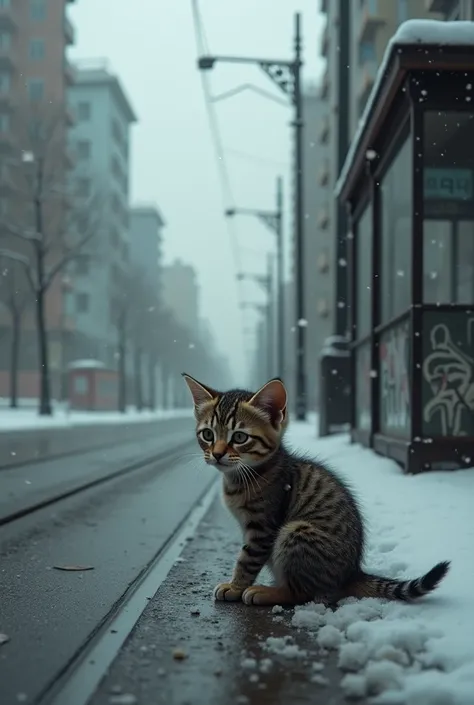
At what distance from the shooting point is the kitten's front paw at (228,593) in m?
4.59

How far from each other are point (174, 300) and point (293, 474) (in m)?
171

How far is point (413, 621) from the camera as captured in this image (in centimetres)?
391

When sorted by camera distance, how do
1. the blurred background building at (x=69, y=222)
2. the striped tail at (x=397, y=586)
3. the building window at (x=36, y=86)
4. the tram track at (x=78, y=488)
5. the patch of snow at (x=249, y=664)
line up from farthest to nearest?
the building window at (x=36, y=86)
the blurred background building at (x=69, y=222)
the tram track at (x=78, y=488)
the striped tail at (x=397, y=586)
the patch of snow at (x=249, y=664)

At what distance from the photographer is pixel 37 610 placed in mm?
4402

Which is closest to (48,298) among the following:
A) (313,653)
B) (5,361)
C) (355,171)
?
(5,361)

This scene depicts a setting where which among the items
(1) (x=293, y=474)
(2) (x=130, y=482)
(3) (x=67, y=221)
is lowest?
(2) (x=130, y=482)

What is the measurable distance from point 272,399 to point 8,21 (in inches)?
1815

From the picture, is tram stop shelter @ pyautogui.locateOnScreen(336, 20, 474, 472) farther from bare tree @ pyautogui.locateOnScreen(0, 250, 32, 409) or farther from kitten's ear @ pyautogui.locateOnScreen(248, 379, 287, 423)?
bare tree @ pyautogui.locateOnScreen(0, 250, 32, 409)

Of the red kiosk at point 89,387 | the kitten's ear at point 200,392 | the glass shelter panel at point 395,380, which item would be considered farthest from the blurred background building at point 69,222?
the kitten's ear at point 200,392

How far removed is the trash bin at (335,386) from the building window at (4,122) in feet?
108

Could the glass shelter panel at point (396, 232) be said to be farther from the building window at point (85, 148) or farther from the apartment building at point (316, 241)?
the building window at point (85, 148)

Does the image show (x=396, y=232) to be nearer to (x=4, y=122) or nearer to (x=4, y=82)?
(x=4, y=122)

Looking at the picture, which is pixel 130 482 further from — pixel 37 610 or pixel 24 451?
pixel 37 610

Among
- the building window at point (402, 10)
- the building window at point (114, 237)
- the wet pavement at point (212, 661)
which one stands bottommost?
the wet pavement at point (212, 661)
